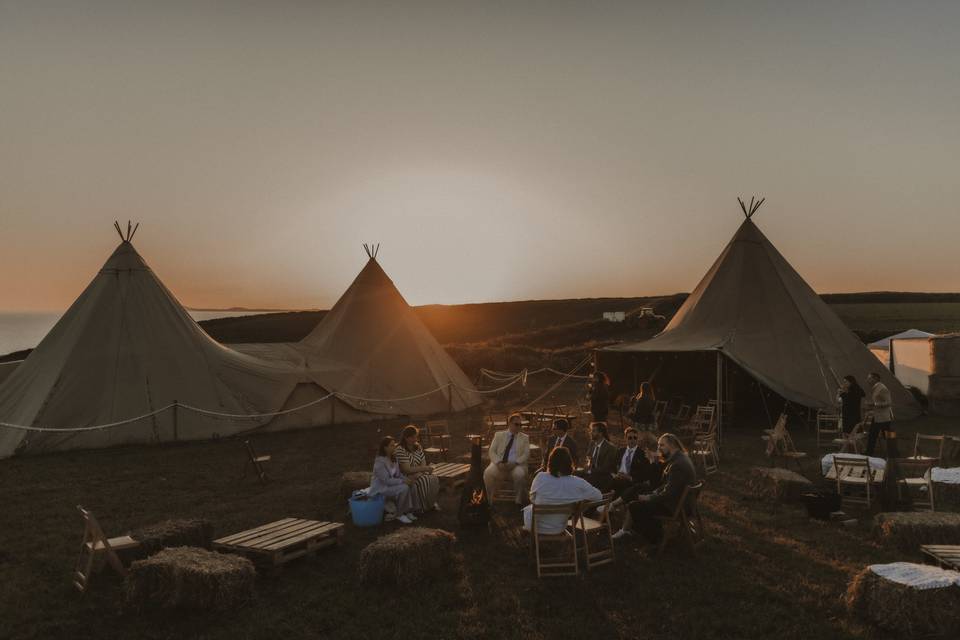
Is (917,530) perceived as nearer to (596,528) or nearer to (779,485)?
(779,485)

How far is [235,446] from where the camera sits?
1294cm

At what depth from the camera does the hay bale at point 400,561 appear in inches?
226

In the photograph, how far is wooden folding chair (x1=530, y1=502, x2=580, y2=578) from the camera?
598 centimetres

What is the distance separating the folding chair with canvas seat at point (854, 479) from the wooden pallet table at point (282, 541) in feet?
19.3

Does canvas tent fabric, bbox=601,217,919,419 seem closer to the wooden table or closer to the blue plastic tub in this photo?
the wooden table

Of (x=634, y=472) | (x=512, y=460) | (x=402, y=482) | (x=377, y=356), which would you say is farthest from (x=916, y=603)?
(x=377, y=356)

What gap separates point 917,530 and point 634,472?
2768 millimetres

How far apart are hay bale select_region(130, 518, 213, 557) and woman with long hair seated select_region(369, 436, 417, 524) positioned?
6.02 feet

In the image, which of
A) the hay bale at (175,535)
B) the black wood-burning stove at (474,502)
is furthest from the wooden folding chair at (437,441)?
the hay bale at (175,535)

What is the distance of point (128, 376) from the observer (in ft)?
43.8

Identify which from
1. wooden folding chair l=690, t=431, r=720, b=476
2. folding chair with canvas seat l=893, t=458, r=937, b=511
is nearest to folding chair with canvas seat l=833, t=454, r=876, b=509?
folding chair with canvas seat l=893, t=458, r=937, b=511

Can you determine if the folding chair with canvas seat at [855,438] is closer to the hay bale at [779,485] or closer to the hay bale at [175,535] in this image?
the hay bale at [779,485]

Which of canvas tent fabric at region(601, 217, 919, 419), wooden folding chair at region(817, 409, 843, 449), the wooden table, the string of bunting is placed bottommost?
wooden folding chair at region(817, 409, 843, 449)

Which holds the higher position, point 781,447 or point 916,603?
point 916,603
